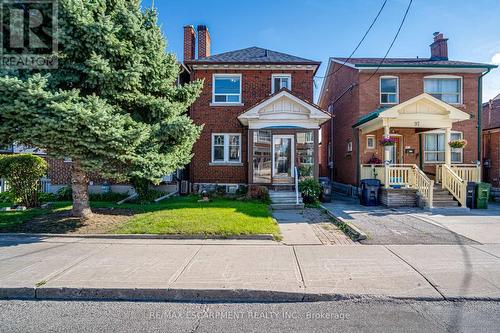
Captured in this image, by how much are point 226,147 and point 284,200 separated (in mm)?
4851

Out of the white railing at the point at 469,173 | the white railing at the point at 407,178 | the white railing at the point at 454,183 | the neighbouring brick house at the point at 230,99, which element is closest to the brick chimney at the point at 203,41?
the neighbouring brick house at the point at 230,99

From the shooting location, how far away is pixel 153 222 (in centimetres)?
801

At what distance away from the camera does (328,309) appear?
387 cm

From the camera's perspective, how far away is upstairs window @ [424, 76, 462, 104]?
15586 mm

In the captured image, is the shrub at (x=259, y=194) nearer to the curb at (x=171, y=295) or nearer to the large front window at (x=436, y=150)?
the curb at (x=171, y=295)

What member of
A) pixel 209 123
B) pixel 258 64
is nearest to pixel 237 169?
pixel 209 123

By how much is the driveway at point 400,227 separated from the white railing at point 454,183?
211 centimetres

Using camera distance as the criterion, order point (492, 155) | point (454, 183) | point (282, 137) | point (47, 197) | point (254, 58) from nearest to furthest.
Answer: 1. point (454, 183)
2. point (47, 197)
3. point (282, 137)
4. point (254, 58)
5. point (492, 155)

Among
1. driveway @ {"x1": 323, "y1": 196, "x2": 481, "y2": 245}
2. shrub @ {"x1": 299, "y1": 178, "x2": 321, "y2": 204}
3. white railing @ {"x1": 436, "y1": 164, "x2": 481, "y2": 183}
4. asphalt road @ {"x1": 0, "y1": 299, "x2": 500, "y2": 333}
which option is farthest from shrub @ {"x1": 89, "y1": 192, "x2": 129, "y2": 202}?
white railing @ {"x1": 436, "y1": 164, "x2": 481, "y2": 183}

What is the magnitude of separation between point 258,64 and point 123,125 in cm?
932

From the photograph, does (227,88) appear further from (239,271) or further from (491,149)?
(491,149)

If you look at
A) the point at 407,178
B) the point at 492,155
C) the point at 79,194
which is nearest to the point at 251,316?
the point at 79,194

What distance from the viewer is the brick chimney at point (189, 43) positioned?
16.4m

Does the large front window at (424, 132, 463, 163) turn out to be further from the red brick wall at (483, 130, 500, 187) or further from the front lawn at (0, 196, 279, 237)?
the front lawn at (0, 196, 279, 237)
